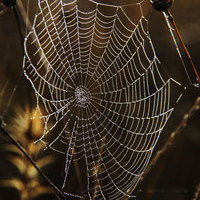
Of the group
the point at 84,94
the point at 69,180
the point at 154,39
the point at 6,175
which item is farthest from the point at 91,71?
the point at 6,175

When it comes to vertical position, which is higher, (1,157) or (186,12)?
(186,12)

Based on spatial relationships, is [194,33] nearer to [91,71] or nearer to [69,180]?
[91,71]

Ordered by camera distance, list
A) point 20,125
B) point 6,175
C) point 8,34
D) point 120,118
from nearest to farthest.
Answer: point 20,125 → point 6,175 → point 8,34 → point 120,118

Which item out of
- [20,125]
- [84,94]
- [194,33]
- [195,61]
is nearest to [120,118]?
[84,94]

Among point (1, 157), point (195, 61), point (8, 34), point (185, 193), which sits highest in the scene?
point (8, 34)

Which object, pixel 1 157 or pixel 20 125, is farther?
pixel 1 157

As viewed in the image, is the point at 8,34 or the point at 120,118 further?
the point at 120,118

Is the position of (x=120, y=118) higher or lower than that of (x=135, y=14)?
lower

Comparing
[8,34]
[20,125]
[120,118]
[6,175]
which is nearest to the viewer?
[20,125]

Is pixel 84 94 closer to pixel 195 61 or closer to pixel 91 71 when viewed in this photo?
pixel 91 71
